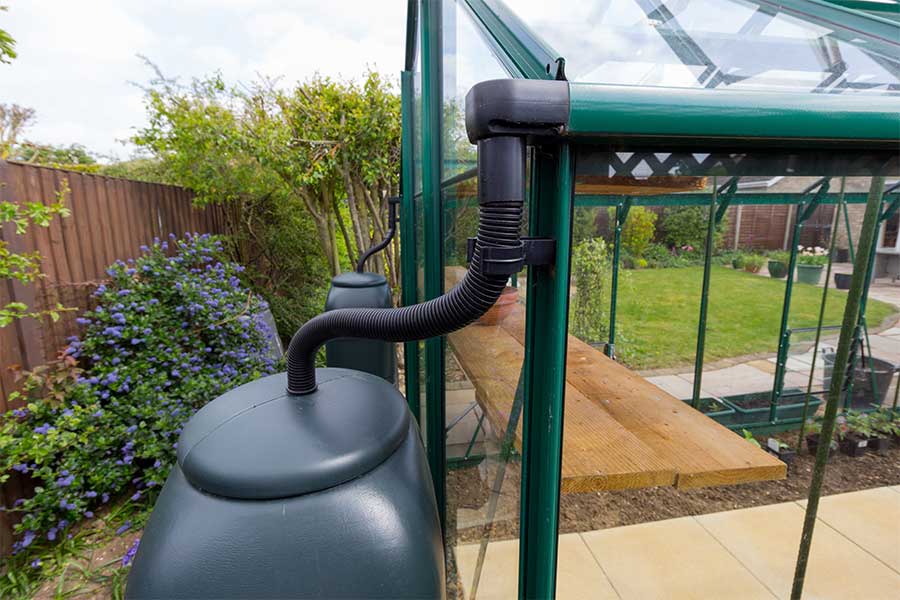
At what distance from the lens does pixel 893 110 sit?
0.67 meters

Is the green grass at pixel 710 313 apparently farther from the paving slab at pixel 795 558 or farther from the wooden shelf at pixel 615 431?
the paving slab at pixel 795 558

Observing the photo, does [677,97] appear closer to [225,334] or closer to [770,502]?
[770,502]

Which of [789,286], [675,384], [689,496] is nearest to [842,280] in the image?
[789,286]

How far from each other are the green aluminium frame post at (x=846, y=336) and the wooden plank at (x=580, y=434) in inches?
12.0

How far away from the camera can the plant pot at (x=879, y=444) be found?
1.35 metres

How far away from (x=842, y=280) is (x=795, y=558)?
4.05 feet

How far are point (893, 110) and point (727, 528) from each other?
2133mm

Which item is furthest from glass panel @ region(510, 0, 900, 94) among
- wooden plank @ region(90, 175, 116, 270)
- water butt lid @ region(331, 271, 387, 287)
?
wooden plank @ region(90, 175, 116, 270)

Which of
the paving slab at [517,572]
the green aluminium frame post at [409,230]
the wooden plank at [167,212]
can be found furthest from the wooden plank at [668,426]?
the wooden plank at [167,212]

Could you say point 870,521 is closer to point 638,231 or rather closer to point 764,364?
point 764,364

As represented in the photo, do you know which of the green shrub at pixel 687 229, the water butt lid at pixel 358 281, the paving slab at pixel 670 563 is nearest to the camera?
the green shrub at pixel 687 229

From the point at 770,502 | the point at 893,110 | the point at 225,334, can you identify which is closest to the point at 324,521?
the point at 893,110

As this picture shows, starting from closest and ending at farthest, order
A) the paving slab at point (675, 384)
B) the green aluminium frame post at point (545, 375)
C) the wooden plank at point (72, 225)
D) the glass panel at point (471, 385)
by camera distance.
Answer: the green aluminium frame post at point (545, 375), the glass panel at point (471, 385), the paving slab at point (675, 384), the wooden plank at point (72, 225)

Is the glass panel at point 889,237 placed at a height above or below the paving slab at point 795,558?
above
